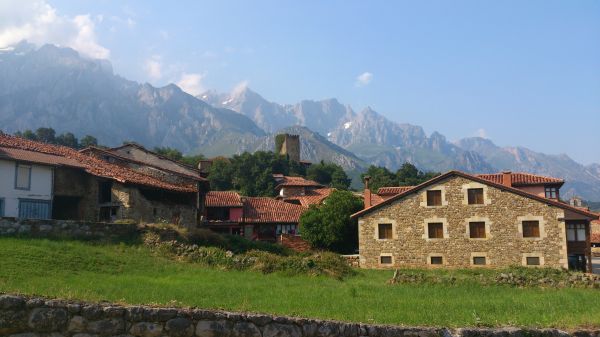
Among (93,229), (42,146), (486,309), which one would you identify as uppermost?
(42,146)

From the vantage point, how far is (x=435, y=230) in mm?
40094

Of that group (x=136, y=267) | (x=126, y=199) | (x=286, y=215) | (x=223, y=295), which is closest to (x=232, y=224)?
(x=286, y=215)

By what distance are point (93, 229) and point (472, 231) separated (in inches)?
1074

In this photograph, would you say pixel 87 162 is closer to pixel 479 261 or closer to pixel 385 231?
pixel 385 231

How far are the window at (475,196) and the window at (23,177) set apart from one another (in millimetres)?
31773

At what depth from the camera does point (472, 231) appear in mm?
39375

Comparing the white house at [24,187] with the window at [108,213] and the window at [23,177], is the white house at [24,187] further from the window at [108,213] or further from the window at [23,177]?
the window at [108,213]

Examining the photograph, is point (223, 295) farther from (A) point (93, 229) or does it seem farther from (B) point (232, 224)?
(B) point (232, 224)

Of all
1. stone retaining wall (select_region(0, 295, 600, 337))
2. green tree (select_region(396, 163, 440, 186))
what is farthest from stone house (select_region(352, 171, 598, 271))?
green tree (select_region(396, 163, 440, 186))

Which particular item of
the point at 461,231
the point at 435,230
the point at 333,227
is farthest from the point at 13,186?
the point at 461,231

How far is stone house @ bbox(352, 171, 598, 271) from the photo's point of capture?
37906 mm

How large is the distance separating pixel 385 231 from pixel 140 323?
34.1 metres

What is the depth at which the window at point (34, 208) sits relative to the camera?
3400 cm

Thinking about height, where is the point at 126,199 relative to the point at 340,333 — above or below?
above
